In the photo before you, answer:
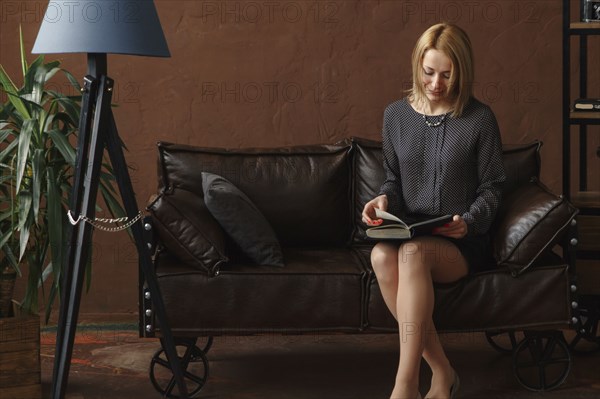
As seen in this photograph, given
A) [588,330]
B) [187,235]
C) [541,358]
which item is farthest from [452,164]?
[588,330]

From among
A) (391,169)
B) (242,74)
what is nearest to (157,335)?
(391,169)

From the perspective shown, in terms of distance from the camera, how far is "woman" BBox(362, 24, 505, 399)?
3170mm

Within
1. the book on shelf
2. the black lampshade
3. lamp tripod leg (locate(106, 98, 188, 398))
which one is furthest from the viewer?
the book on shelf

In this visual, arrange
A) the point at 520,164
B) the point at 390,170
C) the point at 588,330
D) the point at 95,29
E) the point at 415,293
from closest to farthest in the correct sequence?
the point at 95,29 < the point at 415,293 < the point at 390,170 < the point at 520,164 < the point at 588,330

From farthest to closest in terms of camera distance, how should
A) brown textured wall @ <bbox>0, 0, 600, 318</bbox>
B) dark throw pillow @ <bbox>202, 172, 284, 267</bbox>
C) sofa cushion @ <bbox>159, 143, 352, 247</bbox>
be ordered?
brown textured wall @ <bbox>0, 0, 600, 318</bbox>, sofa cushion @ <bbox>159, 143, 352, 247</bbox>, dark throw pillow @ <bbox>202, 172, 284, 267</bbox>

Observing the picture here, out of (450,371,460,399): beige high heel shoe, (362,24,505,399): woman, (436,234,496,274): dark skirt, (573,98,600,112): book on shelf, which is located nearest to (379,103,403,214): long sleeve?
(362,24,505,399): woman

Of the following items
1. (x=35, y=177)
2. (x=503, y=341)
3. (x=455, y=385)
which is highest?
(x=35, y=177)

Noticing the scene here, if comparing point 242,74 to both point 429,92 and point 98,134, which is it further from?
point 98,134

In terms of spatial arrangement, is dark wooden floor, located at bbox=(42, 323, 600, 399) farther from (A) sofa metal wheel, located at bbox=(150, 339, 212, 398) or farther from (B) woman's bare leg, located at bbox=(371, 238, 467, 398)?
(B) woman's bare leg, located at bbox=(371, 238, 467, 398)

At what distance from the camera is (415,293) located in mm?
3115

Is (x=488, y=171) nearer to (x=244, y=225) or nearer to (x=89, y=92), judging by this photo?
(x=244, y=225)

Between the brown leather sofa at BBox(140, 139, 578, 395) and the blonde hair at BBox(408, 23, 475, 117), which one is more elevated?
the blonde hair at BBox(408, 23, 475, 117)

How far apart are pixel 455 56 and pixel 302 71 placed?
4.10 feet

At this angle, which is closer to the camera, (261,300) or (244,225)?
(261,300)
